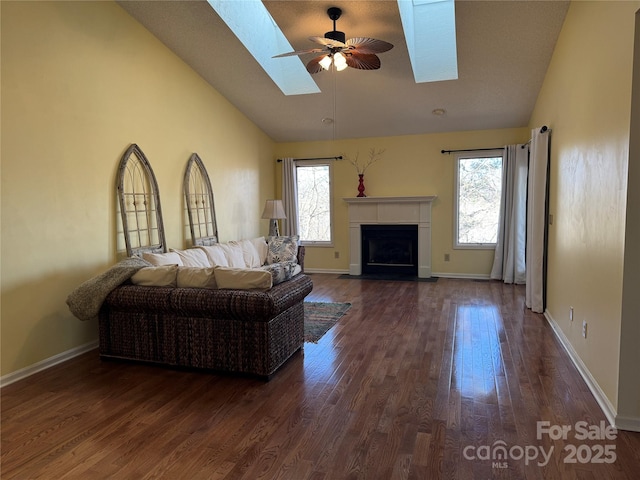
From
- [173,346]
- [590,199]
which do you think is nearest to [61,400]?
[173,346]

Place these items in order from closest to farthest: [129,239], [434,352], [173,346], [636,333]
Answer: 1. [636,333]
2. [173,346]
3. [434,352]
4. [129,239]

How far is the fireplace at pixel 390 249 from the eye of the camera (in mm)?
7471

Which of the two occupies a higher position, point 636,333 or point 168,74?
point 168,74

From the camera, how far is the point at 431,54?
5.34m

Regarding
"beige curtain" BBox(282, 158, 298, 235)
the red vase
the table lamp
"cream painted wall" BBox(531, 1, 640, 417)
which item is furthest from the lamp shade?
"cream painted wall" BBox(531, 1, 640, 417)

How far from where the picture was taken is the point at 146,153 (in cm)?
460

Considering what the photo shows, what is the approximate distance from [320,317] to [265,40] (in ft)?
11.4

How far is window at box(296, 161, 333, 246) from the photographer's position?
788cm

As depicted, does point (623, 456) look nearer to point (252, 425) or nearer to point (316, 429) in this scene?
point (316, 429)

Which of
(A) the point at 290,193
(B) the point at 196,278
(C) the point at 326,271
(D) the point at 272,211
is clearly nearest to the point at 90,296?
(B) the point at 196,278

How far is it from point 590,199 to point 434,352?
166cm

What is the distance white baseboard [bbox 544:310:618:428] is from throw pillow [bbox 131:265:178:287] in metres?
2.99

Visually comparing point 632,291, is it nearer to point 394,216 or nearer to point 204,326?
point 204,326

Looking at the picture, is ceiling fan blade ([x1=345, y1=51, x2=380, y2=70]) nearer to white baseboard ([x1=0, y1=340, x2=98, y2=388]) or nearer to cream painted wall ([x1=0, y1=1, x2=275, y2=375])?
cream painted wall ([x1=0, y1=1, x2=275, y2=375])
